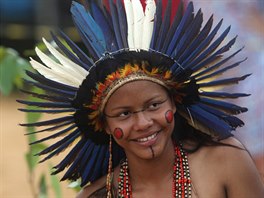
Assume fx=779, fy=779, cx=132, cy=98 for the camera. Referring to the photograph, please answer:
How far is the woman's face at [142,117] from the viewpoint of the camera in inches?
120

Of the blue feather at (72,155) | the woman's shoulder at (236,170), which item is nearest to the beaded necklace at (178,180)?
the woman's shoulder at (236,170)

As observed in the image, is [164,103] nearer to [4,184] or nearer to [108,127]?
[108,127]

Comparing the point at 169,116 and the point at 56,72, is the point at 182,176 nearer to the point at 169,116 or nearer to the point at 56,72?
the point at 169,116

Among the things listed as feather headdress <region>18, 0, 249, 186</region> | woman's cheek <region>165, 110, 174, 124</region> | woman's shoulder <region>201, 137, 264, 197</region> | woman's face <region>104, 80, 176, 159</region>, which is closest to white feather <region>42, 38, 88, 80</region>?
feather headdress <region>18, 0, 249, 186</region>

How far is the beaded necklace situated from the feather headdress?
0.15 m

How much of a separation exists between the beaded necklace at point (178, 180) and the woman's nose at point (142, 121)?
274mm

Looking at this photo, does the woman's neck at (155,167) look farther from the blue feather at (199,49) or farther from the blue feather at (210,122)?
the blue feather at (199,49)

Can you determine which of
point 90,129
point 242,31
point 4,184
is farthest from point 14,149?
point 90,129

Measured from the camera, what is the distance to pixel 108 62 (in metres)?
3.10

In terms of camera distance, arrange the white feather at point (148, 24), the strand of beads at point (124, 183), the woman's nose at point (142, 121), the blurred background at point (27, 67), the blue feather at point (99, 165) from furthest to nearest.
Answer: the blurred background at point (27, 67), the blue feather at point (99, 165), the strand of beads at point (124, 183), the white feather at point (148, 24), the woman's nose at point (142, 121)

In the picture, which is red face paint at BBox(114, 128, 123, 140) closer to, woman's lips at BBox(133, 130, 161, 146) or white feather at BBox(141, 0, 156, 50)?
woman's lips at BBox(133, 130, 161, 146)

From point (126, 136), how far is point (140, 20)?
1.56 ft

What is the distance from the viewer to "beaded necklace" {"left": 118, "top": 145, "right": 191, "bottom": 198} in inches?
125

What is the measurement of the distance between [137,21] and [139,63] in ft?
0.62
